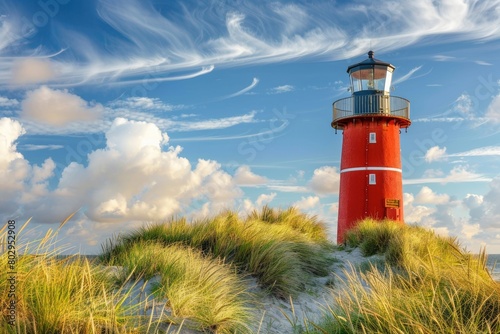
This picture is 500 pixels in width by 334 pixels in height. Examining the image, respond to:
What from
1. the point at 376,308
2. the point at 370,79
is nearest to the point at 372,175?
the point at 370,79

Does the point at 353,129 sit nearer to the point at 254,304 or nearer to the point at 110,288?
the point at 254,304

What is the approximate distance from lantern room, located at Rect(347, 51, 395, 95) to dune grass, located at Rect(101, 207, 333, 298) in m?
9.82

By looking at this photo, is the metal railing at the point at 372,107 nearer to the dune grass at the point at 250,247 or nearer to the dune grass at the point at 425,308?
the dune grass at the point at 250,247

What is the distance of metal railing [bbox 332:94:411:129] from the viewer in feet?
58.5

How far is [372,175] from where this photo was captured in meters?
17.7

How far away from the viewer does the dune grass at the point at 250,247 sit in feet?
23.8

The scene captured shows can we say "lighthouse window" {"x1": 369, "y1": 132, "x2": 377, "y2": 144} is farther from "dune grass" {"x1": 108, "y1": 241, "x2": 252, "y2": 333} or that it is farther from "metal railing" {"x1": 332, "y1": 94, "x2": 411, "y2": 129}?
"dune grass" {"x1": 108, "y1": 241, "x2": 252, "y2": 333}

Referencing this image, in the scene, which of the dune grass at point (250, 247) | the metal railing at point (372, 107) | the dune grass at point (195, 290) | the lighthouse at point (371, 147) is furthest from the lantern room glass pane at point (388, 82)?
the dune grass at point (195, 290)

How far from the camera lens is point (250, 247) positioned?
7645 mm

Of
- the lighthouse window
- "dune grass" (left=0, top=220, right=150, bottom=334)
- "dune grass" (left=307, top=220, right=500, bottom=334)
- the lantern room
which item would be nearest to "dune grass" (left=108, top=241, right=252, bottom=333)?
"dune grass" (left=0, top=220, right=150, bottom=334)

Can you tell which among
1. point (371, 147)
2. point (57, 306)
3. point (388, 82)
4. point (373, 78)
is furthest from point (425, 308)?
point (388, 82)

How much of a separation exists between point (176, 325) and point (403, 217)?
1511 centimetres

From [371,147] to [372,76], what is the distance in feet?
8.82

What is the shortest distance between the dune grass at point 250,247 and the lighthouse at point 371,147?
8093 mm
